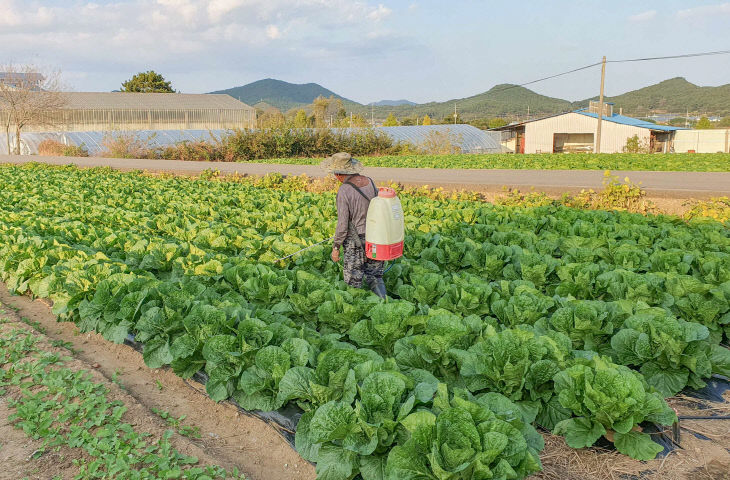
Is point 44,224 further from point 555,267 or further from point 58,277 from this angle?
point 555,267

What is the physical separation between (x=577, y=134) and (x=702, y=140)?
1030 centimetres

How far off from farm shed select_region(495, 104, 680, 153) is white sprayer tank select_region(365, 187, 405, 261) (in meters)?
46.1

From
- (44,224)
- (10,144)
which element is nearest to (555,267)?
(44,224)

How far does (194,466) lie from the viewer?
303 cm

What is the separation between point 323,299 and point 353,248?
2.83 ft

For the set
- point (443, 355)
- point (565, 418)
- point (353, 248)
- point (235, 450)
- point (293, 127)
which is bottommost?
point (235, 450)

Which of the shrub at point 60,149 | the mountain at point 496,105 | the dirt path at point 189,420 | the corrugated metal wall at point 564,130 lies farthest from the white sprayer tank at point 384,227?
the mountain at point 496,105

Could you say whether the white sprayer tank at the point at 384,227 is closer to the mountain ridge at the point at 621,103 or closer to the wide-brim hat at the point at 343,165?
the wide-brim hat at the point at 343,165

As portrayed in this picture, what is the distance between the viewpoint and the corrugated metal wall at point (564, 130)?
46688mm

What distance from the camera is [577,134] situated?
51125 millimetres

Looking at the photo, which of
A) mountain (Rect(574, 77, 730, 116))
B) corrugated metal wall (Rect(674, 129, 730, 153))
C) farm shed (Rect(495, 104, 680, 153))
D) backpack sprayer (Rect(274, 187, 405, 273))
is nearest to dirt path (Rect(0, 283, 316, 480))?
backpack sprayer (Rect(274, 187, 405, 273))

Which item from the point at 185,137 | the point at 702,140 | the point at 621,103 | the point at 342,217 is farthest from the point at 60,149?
the point at 621,103

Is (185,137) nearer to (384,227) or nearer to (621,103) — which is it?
(384,227)

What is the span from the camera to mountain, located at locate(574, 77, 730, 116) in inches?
4767
